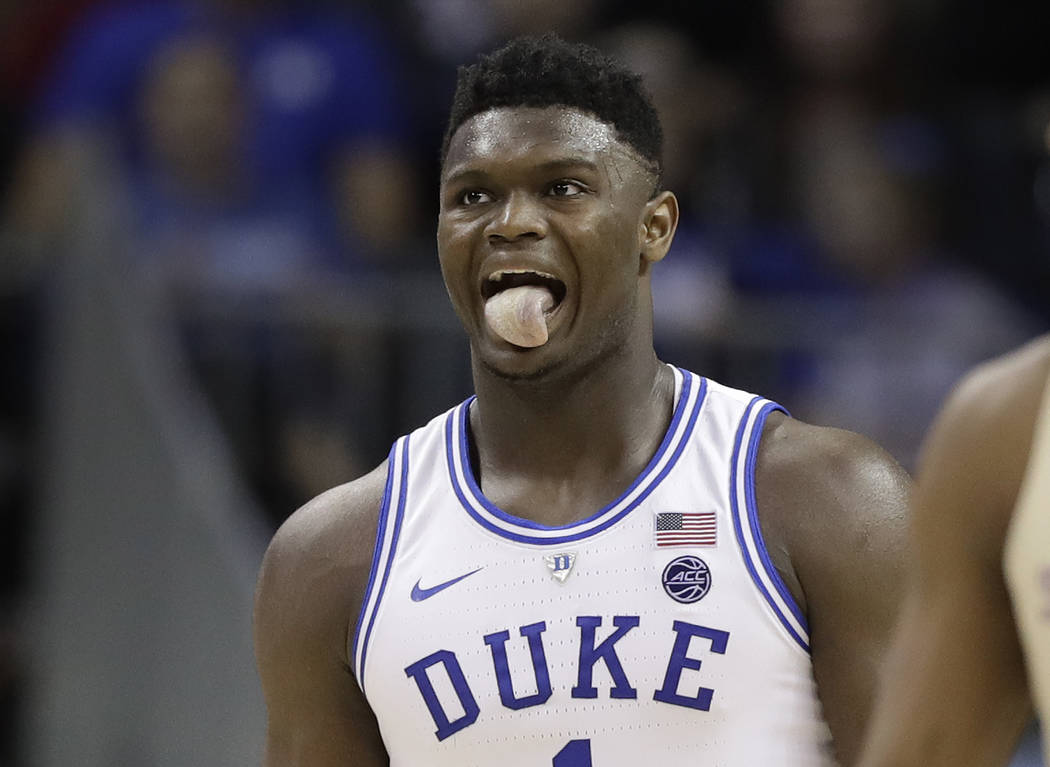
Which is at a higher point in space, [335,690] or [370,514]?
[370,514]

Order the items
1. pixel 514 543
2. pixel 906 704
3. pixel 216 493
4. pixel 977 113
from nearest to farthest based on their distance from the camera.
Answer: pixel 906 704 → pixel 514 543 → pixel 216 493 → pixel 977 113

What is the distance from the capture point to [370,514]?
354 centimetres

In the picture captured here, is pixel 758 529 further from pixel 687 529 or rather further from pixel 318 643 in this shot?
pixel 318 643

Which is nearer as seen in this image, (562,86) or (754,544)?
(754,544)

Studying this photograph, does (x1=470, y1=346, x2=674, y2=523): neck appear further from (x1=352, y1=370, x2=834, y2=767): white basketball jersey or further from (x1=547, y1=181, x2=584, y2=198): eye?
(x1=547, y1=181, x2=584, y2=198): eye

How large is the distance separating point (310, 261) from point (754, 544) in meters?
4.04

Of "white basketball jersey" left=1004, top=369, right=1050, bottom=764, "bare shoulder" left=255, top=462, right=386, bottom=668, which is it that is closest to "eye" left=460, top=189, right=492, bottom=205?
"bare shoulder" left=255, top=462, right=386, bottom=668

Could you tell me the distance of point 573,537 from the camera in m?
3.37

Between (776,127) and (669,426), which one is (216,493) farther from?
(669,426)

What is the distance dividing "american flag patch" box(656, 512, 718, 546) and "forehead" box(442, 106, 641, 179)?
2.32 feet

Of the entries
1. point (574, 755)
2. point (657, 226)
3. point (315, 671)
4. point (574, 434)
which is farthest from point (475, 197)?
point (574, 755)

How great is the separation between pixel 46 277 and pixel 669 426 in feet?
12.5

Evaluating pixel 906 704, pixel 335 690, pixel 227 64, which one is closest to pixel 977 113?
pixel 227 64

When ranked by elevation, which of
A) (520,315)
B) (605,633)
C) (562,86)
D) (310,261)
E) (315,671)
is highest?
(310,261)
